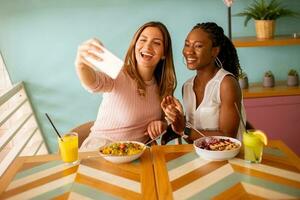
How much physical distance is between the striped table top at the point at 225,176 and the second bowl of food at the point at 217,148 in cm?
2

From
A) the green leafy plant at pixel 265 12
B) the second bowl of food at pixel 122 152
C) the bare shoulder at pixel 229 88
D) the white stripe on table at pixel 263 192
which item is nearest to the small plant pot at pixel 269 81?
the green leafy plant at pixel 265 12

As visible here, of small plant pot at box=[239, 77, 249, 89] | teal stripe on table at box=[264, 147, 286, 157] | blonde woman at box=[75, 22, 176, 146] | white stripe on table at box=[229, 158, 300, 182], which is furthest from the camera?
small plant pot at box=[239, 77, 249, 89]

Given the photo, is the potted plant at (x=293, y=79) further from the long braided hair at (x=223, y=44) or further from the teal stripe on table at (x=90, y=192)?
the teal stripe on table at (x=90, y=192)

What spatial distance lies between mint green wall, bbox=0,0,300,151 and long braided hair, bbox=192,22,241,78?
982 millimetres

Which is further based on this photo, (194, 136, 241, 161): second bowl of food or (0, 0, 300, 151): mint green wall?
(0, 0, 300, 151): mint green wall

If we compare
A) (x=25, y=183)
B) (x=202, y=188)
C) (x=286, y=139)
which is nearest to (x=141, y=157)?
(x=202, y=188)

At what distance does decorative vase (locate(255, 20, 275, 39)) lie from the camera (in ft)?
9.46

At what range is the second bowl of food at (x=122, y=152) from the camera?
4.94 ft

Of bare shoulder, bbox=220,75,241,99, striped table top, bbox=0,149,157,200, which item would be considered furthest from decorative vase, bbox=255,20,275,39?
striped table top, bbox=0,149,157,200

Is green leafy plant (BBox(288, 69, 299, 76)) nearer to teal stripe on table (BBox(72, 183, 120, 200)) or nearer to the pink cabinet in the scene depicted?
the pink cabinet

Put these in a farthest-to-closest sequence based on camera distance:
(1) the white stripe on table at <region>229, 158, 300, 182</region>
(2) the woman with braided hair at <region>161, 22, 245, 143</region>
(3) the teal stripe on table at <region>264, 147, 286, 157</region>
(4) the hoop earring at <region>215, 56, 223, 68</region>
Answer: (4) the hoop earring at <region>215, 56, 223, 68</region>
(2) the woman with braided hair at <region>161, 22, 245, 143</region>
(3) the teal stripe on table at <region>264, 147, 286, 157</region>
(1) the white stripe on table at <region>229, 158, 300, 182</region>

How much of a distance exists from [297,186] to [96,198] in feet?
2.22

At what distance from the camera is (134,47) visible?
6.66ft

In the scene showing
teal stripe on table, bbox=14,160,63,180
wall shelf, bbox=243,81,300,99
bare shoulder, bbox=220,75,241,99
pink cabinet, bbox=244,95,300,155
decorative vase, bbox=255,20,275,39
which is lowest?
pink cabinet, bbox=244,95,300,155
